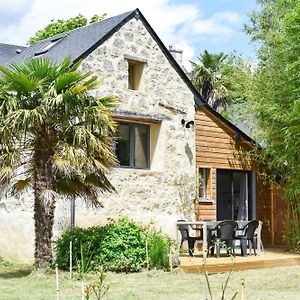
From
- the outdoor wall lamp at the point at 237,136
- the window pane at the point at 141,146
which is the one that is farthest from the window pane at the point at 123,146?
the outdoor wall lamp at the point at 237,136

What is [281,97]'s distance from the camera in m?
17.8

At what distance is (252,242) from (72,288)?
6.68 meters

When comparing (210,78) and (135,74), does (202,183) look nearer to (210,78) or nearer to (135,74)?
(135,74)

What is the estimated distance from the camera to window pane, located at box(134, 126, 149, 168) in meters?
16.9

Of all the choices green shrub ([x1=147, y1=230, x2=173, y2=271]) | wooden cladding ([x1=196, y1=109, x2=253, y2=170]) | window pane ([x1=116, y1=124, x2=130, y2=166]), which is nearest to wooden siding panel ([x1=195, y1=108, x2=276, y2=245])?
wooden cladding ([x1=196, y1=109, x2=253, y2=170])

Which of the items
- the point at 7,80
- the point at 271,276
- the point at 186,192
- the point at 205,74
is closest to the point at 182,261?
the point at 271,276

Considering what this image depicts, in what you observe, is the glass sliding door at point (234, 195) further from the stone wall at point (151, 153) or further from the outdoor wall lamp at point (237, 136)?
the stone wall at point (151, 153)

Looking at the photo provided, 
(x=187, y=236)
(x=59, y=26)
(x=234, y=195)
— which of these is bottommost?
(x=187, y=236)

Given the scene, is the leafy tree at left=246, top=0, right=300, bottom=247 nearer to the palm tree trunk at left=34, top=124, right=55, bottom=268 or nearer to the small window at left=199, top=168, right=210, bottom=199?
the small window at left=199, top=168, right=210, bottom=199

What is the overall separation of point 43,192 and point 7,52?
356 inches

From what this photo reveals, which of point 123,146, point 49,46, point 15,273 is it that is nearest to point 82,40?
point 49,46

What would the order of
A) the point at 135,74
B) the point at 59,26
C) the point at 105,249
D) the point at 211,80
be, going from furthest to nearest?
1. the point at 211,80
2. the point at 59,26
3. the point at 135,74
4. the point at 105,249

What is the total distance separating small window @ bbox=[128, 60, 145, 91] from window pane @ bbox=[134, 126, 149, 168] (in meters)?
1.11

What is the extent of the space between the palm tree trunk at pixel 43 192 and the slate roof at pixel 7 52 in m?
7.06
